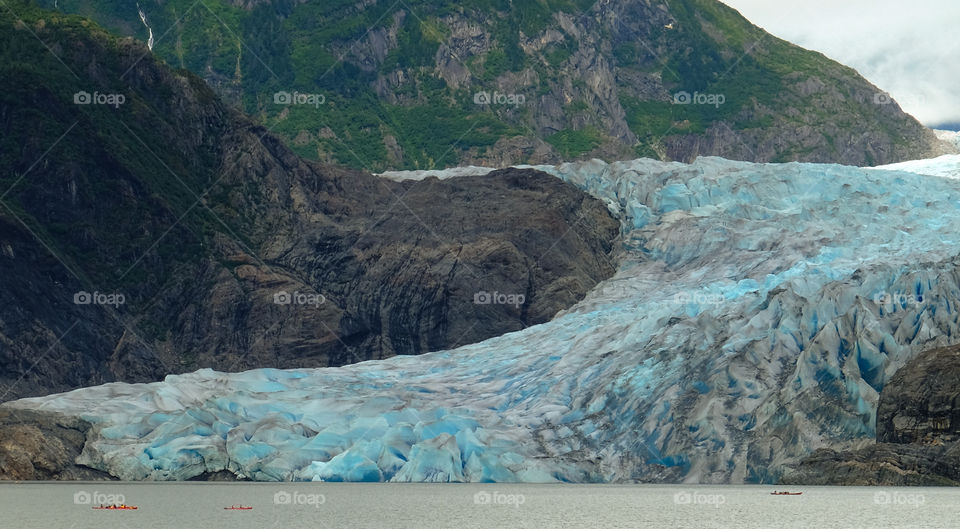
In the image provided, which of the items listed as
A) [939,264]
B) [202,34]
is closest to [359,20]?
[202,34]

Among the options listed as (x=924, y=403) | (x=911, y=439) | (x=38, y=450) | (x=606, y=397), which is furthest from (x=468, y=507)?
(x=38, y=450)

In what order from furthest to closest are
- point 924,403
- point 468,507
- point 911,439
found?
point 911,439 → point 924,403 → point 468,507

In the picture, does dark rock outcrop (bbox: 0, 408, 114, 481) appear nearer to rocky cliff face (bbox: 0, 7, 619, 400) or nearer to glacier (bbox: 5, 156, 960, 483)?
glacier (bbox: 5, 156, 960, 483)

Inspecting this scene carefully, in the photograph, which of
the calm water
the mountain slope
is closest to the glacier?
the calm water

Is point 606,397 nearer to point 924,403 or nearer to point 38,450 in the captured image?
point 924,403

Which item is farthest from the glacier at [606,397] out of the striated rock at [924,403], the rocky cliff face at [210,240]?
the rocky cliff face at [210,240]

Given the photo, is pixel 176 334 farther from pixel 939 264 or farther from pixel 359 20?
pixel 359 20
